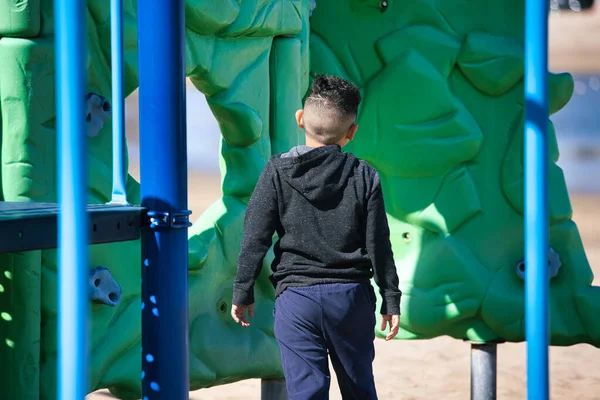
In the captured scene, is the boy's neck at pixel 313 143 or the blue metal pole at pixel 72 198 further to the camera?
the boy's neck at pixel 313 143

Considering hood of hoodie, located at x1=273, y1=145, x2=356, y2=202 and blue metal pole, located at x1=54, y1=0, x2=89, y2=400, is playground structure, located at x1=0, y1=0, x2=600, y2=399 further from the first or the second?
hood of hoodie, located at x1=273, y1=145, x2=356, y2=202

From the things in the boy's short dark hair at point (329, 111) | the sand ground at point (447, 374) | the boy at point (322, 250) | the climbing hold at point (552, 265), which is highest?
the boy's short dark hair at point (329, 111)

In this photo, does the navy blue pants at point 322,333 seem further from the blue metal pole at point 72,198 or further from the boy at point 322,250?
the blue metal pole at point 72,198

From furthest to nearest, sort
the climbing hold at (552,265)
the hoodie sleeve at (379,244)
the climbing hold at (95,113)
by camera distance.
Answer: the climbing hold at (552,265)
the climbing hold at (95,113)
the hoodie sleeve at (379,244)

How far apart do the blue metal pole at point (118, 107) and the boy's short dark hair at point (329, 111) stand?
1.45ft

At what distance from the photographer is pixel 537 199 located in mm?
1987

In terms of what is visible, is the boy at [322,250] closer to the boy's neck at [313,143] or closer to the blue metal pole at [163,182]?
the boy's neck at [313,143]

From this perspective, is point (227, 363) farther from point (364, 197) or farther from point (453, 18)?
point (453, 18)

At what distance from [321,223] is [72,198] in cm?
93

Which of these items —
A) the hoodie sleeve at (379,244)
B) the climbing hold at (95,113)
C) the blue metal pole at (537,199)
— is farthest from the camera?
the climbing hold at (95,113)

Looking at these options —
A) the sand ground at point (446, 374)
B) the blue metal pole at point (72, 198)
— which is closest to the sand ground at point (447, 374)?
the sand ground at point (446, 374)

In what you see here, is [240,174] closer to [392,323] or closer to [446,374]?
[392,323]

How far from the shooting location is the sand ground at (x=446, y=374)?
5695 mm

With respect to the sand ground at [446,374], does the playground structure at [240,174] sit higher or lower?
higher
